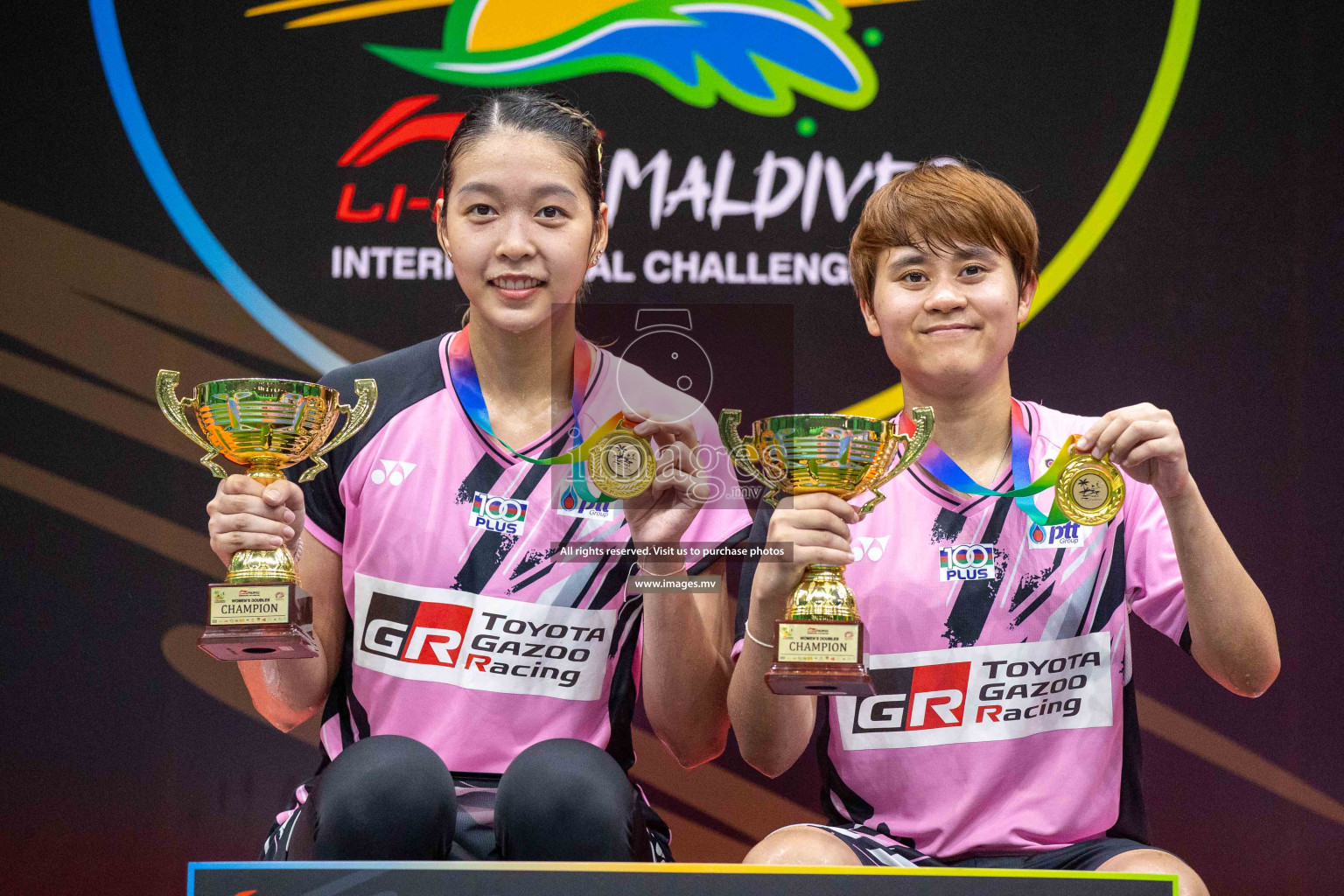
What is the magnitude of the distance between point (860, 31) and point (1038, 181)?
18.7 inches

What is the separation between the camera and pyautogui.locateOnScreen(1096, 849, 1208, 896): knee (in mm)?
1421

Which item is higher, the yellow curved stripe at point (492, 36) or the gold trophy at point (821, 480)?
the yellow curved stripe at point (492, 36)

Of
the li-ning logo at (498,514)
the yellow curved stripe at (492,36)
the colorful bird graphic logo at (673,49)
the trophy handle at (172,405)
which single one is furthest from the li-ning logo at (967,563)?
the yellow curved stripe at (492,36)

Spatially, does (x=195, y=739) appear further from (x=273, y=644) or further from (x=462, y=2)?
(x=462, y=2)

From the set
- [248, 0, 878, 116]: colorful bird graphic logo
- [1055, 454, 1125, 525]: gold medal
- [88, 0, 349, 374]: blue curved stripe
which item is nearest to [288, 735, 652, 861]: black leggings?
[1055, 454, 1125, 525]: gold medal

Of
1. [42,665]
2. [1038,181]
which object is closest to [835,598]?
[1038,181]

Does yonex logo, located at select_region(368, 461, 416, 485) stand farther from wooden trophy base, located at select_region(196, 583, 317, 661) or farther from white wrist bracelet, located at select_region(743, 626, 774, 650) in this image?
white wrist bracelet, located at select_region(743, 626, 774, 650)

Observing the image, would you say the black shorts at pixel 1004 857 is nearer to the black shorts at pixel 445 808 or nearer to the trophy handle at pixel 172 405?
the black shorts at pixel 445 808

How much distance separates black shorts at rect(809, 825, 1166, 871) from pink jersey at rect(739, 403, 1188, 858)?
15 millimetres

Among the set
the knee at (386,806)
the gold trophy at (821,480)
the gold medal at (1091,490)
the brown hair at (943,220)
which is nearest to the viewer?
the knee at (386,806)

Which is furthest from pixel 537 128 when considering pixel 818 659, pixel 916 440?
pixel 818 659

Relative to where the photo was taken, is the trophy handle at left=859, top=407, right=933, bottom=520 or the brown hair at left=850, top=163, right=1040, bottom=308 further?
the brown hair at left=850, top=163, right=1040, bottom=308

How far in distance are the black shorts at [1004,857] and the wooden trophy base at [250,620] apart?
71 centimetres

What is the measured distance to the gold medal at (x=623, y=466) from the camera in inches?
61.8
